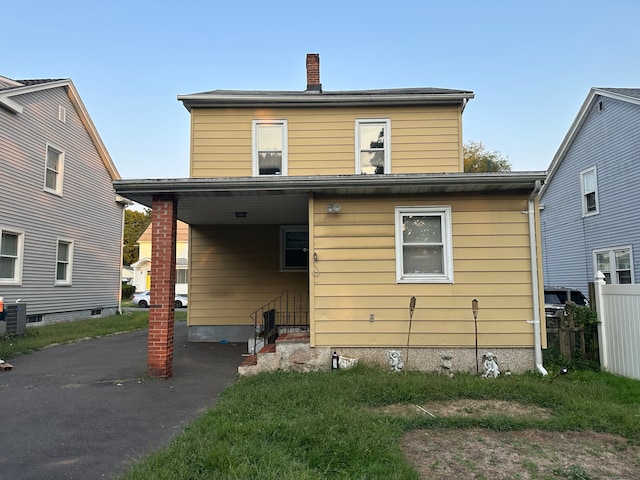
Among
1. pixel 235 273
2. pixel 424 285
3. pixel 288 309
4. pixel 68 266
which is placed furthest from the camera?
pixel 68 266

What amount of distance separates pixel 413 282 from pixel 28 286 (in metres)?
11.9

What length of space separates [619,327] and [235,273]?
8082mm

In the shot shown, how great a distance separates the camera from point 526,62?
571 inches

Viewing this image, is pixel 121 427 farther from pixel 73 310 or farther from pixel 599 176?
pixel 599 176

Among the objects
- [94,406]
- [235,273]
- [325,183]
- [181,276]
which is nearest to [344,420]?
[94,406]

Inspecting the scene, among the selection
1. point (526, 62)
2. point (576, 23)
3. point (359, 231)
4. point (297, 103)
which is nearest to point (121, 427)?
point (359, 231)

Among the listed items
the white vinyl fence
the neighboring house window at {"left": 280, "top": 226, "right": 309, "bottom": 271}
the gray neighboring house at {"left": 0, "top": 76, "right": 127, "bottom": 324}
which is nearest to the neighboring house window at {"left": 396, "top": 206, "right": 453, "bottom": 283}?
the white vinyl fence

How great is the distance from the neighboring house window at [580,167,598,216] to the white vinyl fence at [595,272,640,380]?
955cm

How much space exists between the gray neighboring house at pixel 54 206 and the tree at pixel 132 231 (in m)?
35.2

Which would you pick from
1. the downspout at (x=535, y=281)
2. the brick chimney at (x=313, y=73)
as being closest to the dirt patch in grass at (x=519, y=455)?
the downspout at (x=535, y=281)

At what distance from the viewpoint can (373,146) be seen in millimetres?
10359

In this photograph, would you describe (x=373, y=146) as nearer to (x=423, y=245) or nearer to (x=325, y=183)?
(x=423, y=245)

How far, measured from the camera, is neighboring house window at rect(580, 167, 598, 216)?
585 inches

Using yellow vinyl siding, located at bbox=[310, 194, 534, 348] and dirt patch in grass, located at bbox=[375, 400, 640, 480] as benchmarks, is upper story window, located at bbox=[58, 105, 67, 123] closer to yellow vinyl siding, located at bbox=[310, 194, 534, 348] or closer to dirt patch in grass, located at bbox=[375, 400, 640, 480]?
yellow vinyl siding, located at bbox=[310, 194, 534, 348]
